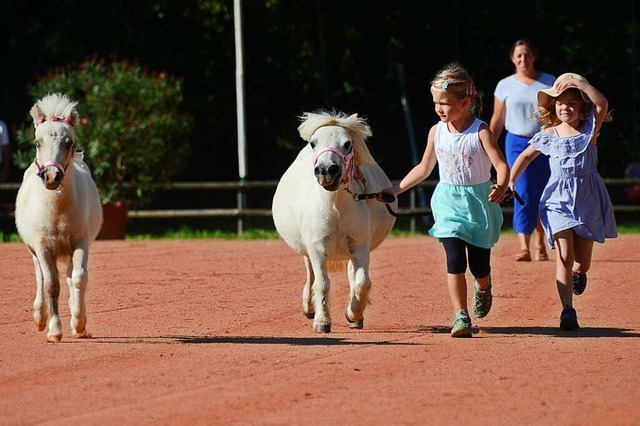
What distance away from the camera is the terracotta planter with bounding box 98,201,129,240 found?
19734 millimetres

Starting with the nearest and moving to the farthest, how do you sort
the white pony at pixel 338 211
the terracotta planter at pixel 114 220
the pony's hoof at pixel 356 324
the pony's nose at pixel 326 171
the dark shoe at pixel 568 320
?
the pony's nose at pixel 326 171 < the white pony at pixel 338 211 < the dark shoe at pixel 568 320 < the pony's hoof at pixel 356 324 < the terracotta planter at pixel 114 220

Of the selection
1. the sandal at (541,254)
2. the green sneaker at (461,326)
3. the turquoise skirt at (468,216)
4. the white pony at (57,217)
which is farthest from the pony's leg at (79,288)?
the sandal at (541,254)

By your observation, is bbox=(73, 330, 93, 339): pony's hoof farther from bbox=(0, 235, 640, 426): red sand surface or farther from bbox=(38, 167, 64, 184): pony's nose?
bbox=(38, 167, 64, 184): pony's nose

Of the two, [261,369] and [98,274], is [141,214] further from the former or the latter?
[261,369]

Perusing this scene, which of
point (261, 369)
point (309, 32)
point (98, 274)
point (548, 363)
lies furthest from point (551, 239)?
point (309, 32)

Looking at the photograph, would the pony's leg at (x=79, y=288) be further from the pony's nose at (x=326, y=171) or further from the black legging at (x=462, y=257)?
the black legging at (x=462, y=257)

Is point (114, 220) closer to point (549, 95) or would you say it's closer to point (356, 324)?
point (356, 324)

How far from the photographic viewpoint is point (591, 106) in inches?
372

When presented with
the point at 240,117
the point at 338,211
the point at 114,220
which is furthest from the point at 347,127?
the point at 240,117

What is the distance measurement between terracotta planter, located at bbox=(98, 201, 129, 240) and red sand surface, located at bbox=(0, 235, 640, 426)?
594 centimetres

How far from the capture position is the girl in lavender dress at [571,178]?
30.7 ft

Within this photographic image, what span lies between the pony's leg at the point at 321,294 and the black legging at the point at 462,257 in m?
0.86

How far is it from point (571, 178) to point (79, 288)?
3.55m

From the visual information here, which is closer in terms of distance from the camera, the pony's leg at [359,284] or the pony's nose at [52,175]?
the pony's nose at [52,175]
